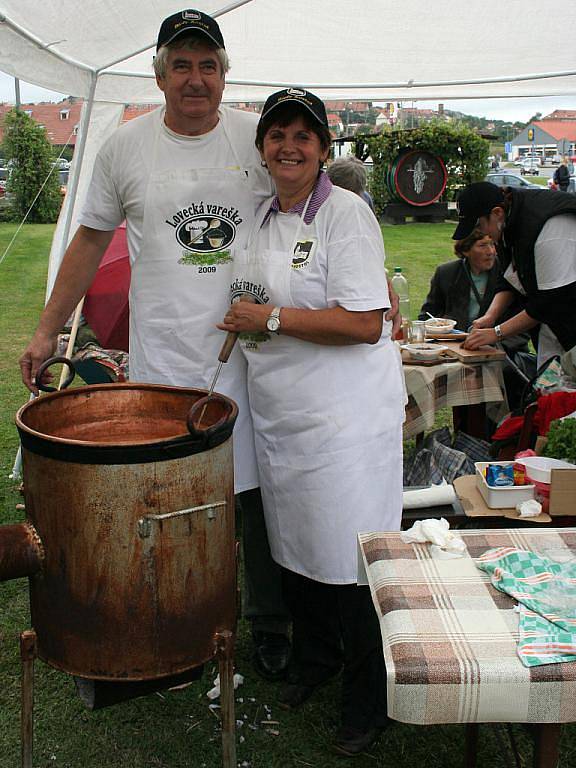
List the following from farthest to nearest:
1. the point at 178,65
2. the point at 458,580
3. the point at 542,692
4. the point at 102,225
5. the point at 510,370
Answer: the point at 510,370 → the point at 102,225 → the point at 178,65 → the point at 458,580 → the point at 542,692

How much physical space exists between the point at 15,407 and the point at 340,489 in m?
4.92

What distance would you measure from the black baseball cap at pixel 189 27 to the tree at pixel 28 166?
15.5 meters

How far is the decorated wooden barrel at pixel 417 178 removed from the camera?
1906 cm

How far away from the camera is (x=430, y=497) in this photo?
3209 millimetres

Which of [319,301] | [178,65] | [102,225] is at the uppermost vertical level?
→ [178,65]

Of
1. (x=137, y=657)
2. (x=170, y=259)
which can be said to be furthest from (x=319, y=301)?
(x=137, y=657)

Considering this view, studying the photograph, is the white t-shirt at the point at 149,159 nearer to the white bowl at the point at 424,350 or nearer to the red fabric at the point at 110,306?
the white bowl at the point at 424,350

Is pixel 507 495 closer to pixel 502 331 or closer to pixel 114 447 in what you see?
pixel 502 331

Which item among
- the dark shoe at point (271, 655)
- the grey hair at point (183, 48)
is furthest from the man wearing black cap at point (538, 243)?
the dark shoe at point (271, 655)

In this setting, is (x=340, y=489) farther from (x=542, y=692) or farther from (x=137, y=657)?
(x=542, y=692)

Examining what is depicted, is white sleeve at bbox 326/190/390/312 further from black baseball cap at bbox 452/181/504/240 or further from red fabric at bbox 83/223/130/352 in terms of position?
red fabric at bbox 83/223/130/352

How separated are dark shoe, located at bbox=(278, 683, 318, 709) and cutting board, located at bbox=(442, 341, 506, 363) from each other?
6.38 ft

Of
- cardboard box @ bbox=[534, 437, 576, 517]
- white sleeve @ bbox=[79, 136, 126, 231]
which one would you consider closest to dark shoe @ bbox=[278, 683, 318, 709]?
cardboard box @ bbox=[534, 437, 576, 517]

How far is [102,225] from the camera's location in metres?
2.76
